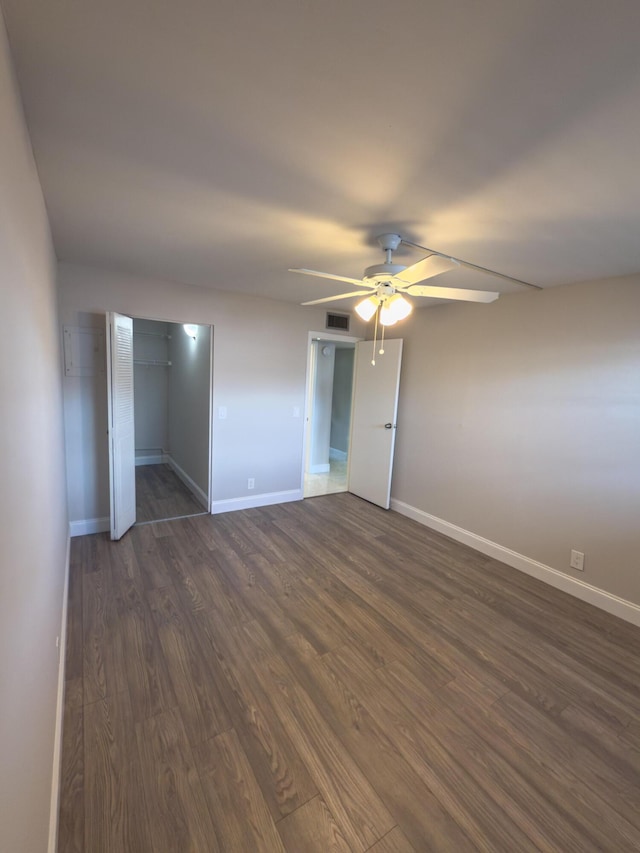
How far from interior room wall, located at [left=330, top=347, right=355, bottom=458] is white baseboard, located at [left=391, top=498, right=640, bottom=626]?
3.13 m

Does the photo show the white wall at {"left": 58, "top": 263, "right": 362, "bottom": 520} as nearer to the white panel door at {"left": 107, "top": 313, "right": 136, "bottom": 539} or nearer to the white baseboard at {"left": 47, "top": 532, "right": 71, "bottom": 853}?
the white panel door at {"left": 107, "top": 313, "right": 136, "bottom": 539}

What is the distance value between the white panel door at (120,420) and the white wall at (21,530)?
66.8 inches

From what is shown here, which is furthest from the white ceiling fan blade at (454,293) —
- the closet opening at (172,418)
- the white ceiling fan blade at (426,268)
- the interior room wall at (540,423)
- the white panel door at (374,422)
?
the closet opening at (172,418)

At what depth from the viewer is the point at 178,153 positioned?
140 cm

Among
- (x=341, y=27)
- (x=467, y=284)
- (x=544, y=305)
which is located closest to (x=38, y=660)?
(x=341, y=27)

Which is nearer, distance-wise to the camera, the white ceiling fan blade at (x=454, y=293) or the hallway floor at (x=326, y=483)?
Result: the white ceiling fan blade at (x=454, y=293)

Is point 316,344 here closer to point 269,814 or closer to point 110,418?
point 110,418

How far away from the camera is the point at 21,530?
972 millimetres

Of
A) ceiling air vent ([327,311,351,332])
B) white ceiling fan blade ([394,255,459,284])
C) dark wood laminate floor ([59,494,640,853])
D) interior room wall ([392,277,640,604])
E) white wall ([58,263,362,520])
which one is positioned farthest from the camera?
ceiling air vent ([327,311,351,332])

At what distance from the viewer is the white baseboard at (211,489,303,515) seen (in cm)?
405

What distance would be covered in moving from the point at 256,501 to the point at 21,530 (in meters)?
3.37

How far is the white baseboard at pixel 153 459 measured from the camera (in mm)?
5800

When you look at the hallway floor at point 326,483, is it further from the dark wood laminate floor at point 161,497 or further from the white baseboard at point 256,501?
the dark wood laminate floor at point 161,497

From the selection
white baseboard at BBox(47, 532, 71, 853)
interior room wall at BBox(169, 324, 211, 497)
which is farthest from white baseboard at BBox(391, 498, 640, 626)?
white baseboard at BBox(47, 532, 71, 853)
